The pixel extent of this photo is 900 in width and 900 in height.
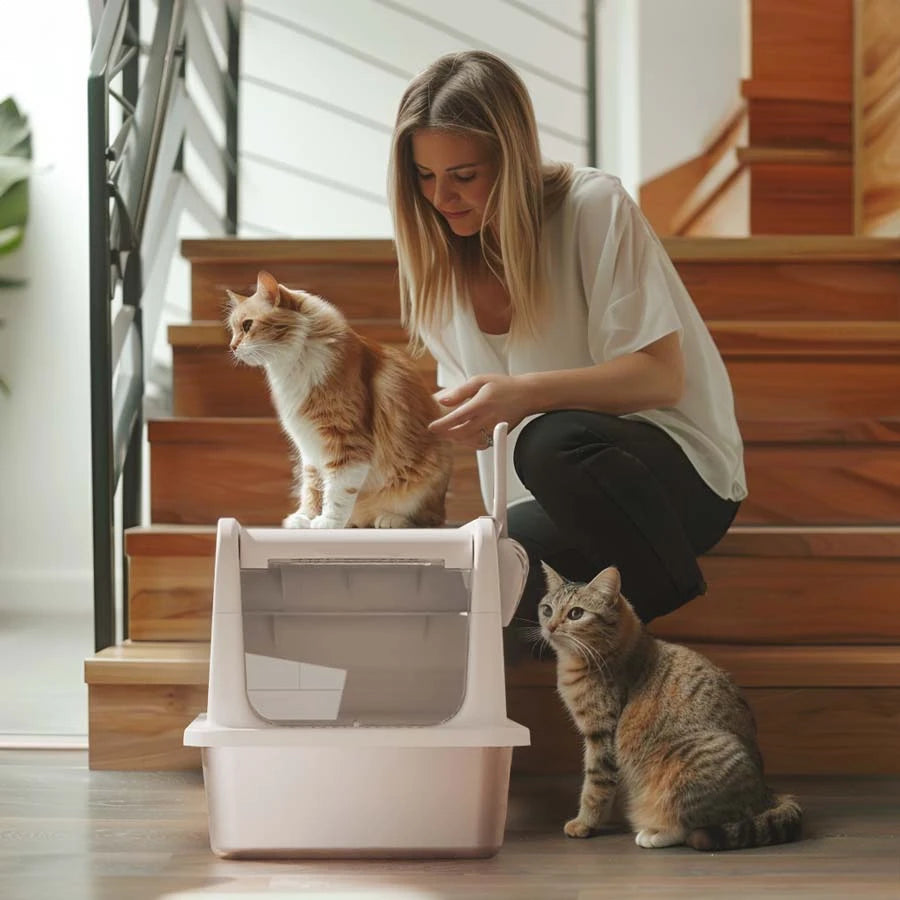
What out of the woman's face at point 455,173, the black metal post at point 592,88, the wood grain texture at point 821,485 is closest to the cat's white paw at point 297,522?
the woman's face at point 455,173

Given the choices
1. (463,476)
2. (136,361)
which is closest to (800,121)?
(463,476)

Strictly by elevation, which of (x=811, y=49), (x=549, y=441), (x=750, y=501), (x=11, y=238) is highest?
(x=811, y=49)

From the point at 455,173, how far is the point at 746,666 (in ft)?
2.54

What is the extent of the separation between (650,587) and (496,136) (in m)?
0.58

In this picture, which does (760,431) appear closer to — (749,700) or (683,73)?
(749,700)

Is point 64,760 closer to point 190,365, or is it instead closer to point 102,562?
point 102,562

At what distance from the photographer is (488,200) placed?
57.0 inches

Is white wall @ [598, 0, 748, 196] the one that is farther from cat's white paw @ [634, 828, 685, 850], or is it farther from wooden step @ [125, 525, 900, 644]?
cat's white paw @ [634, 828, 685, 850]

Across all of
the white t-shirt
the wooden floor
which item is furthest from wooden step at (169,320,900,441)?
the wooden floor

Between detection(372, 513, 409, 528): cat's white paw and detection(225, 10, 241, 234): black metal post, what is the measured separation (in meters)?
1.89

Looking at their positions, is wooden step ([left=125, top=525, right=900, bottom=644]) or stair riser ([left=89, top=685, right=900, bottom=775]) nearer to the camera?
stair riser ([left=89, top=685, right=900, bottom=775])

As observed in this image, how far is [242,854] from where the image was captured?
124 cm

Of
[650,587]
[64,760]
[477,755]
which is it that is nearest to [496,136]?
[650,587]

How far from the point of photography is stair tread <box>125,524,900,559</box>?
1.72 m
